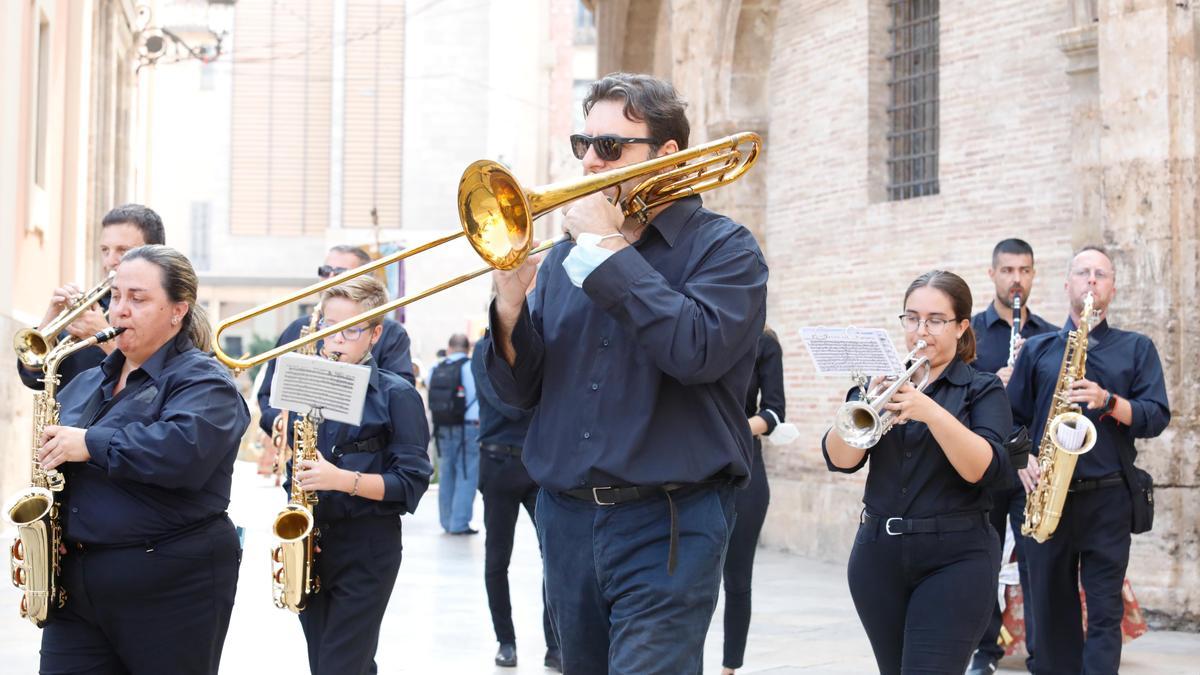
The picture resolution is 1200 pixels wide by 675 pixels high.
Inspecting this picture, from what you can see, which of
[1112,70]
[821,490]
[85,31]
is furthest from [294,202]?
[1112,70]

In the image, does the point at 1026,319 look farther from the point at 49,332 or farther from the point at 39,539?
the point at 39,539

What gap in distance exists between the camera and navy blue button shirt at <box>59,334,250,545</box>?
4.55 metres

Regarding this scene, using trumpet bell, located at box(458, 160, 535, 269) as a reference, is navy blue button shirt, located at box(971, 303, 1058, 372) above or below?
below

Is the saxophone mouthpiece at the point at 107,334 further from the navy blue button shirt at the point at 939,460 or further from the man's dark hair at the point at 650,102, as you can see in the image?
the navy blue button shirt at the point at 939,460

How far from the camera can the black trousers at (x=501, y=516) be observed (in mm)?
7979

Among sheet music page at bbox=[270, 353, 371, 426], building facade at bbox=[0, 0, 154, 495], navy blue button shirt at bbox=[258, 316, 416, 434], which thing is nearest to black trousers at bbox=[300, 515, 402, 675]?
sheet music page at bbox=[270, 353, 371, 426]

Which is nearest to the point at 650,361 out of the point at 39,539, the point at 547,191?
the point at 547,191

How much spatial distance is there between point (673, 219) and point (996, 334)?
4.74m

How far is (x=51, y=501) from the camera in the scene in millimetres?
4602

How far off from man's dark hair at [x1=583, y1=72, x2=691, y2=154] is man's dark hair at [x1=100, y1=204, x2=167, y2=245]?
271cm

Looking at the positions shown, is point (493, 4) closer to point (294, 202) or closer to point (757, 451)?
point (294, 202)

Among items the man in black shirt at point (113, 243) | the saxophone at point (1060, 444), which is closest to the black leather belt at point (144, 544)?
the man in black shirt at point (113, 243)

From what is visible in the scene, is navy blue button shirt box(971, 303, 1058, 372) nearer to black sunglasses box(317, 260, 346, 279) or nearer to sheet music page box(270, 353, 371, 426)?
black sunglasses box(317, 260, 346, 279)

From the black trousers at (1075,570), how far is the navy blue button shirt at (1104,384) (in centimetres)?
17
